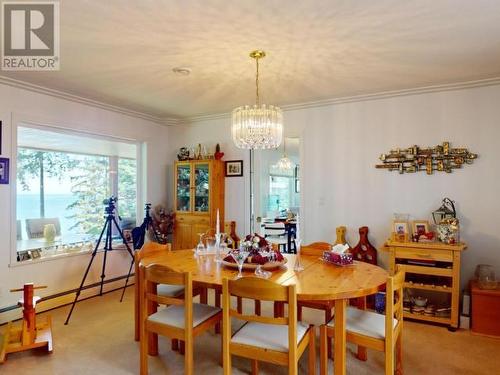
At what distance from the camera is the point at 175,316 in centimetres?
234

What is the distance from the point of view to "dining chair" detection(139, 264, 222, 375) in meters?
2.17

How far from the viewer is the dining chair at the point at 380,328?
1969 millimetres

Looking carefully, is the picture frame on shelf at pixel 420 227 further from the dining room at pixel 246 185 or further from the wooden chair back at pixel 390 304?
the wooden chair back at pixel 390 304

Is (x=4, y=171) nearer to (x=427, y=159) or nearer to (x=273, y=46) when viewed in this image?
(x=273, y=46)

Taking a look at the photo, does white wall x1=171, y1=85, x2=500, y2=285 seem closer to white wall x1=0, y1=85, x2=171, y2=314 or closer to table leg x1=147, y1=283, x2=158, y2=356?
white wall x1=0, y1=85, x2=171, y2=314

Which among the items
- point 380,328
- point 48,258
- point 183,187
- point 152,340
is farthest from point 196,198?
point 380,328

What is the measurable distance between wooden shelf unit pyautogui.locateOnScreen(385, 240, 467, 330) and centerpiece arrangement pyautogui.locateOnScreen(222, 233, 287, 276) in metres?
1.48

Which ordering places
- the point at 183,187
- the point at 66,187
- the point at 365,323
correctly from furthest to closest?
the point at 183,187 < the point at 66,187 < the point at 365,323

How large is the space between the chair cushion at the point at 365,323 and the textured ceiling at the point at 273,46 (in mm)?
1930

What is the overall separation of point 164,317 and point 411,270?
93.9 inches

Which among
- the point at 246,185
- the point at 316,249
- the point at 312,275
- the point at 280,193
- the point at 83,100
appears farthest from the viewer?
the point at 280,193

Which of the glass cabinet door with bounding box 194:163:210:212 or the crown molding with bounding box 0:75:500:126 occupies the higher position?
the crown molding with bounding box 0:75:500:126

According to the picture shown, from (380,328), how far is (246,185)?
9.65 ft

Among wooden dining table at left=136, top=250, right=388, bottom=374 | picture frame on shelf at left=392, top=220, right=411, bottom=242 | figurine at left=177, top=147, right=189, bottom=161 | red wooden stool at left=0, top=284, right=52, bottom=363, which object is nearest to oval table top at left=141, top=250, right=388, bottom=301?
wooden dining table at left=136, top=250, right=388, bottom=374
